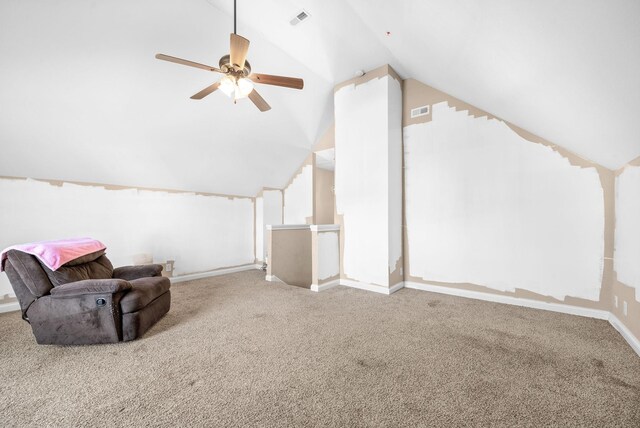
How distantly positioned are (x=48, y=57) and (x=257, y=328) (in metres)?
3.07

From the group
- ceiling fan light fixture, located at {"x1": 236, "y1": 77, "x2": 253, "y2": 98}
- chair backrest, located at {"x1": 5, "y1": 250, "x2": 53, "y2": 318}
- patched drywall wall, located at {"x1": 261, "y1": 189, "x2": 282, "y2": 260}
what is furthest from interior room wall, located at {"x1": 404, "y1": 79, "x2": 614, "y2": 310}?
chair backrest, located at {"x1": 5, "y1": 250, "x2": 53, "y2": 318}

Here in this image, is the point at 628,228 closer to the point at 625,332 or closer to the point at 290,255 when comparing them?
the point at 625,332

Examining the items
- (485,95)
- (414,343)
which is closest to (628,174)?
(485,95)

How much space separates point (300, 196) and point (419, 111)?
2806 mm

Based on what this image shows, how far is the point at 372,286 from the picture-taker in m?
3.57

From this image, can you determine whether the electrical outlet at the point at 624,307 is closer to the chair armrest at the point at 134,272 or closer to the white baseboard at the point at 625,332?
the white baseboard at the point at 625,332

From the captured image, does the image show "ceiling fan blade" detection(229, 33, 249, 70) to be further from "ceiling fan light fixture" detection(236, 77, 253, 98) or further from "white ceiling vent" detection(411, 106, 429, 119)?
"white ceiling vent" detection(411, 106, 429, 119)

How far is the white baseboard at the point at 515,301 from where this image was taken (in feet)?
8.44

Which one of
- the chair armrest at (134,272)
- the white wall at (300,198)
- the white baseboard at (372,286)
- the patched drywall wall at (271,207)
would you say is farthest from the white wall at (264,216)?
the chair armrest at (134,272)

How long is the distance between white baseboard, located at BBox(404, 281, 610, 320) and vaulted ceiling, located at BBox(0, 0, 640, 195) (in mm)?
1462

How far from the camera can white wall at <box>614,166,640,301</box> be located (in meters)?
1.99

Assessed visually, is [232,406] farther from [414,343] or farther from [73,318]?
[73,318]

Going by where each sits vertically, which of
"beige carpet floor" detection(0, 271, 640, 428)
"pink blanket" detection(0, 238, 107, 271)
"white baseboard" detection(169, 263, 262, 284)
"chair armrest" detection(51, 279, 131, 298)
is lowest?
"white baseboard" detection(169, 263, 262, 284)

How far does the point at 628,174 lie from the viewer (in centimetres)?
217
